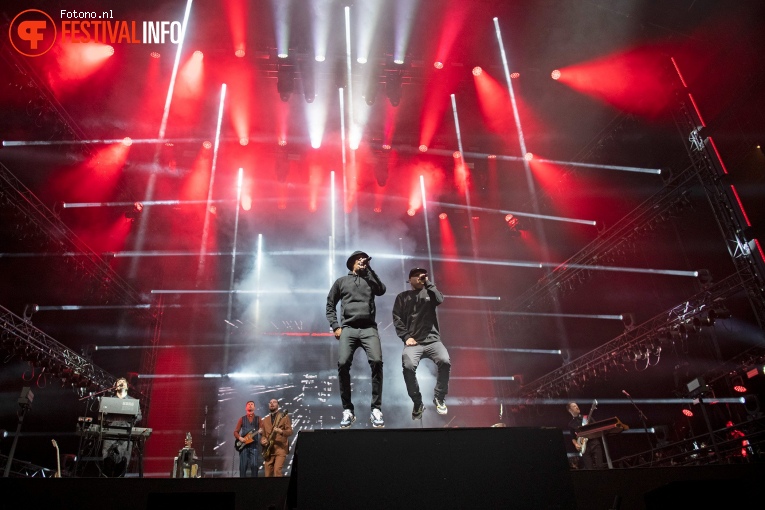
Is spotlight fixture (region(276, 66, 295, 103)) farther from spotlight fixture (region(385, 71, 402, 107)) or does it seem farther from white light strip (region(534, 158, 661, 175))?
white light strip (region(534, 158, 661, 175))

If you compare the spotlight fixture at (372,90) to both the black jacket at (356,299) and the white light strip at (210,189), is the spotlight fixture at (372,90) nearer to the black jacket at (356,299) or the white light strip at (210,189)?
the white light strip at (210,189)

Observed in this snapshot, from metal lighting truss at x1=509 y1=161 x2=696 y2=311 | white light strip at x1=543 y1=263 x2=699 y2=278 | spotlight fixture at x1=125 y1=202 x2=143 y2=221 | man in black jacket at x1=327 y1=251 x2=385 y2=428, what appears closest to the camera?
man in black jacket at x1=327 y1=251 x2=385 y2=428

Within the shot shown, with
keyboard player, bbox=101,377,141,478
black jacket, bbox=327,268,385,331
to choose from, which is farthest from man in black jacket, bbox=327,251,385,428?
keyboard player, bbox=101,377,141,478

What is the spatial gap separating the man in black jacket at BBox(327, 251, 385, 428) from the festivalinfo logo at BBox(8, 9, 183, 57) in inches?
292

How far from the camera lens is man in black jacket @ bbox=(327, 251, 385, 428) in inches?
181

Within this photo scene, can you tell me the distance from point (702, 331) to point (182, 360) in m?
13.0

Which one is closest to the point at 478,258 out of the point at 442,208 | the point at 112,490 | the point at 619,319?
the point at 442,208

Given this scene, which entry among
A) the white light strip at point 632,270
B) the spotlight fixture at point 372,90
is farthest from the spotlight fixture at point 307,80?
the white light strip at point 632,270

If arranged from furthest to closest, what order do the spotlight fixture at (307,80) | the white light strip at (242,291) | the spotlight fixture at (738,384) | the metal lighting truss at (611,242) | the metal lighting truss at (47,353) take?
the white light strip at (242,291)
the spotlight fixture at (307,80)
the spotlight fixture at (738,384)
the metal lighting truss at (611,242)
the metal lighting truss at (47,353)

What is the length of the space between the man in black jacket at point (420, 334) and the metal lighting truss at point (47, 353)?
7.59m

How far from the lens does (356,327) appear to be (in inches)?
190

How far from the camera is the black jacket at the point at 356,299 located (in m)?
4.82

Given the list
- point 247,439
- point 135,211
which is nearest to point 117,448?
point 247,439

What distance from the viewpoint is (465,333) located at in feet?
48.9
